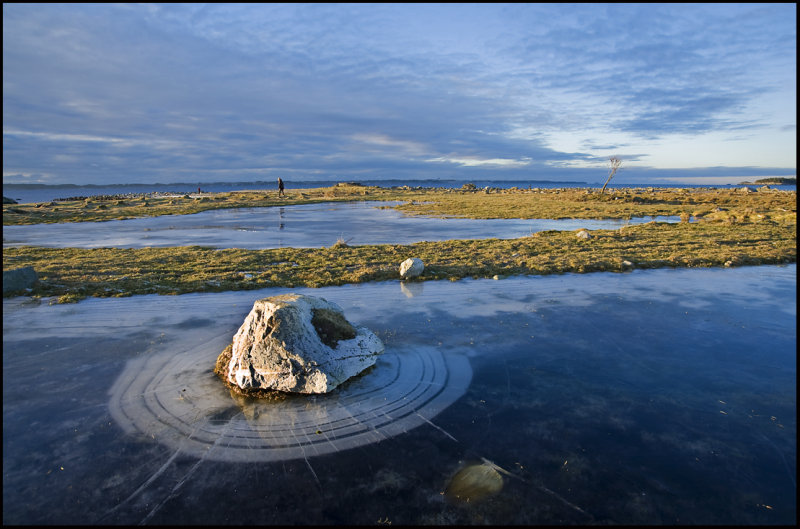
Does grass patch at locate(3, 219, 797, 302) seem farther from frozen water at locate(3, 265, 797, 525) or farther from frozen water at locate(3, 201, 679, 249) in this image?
frozen water at locate(3, 265, 797, 525)

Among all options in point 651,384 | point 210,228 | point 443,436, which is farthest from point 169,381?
point 210,228

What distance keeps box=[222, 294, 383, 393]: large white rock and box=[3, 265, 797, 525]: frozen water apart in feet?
1.41

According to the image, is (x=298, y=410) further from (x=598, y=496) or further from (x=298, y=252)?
(x=298, y=252)

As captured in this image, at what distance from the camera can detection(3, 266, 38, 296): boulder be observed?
14.8m

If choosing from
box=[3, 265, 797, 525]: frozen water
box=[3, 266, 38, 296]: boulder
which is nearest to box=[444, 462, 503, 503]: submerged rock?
box=[3, 265, 797, 525]: frozen water

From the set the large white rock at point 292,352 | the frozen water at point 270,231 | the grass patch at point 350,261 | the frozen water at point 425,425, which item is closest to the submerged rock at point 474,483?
the frozen water at point 425,425

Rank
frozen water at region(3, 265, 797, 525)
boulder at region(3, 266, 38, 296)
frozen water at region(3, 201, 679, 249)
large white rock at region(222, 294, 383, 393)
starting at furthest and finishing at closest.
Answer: frozen water at region(3, 201, 679, 249) → boulder at region(3, 266, 38, 296) → large white rock at region(222, 294, 383, 393) → frozen water at region(3, 265, 797, 525)

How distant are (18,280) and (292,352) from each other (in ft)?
44.8

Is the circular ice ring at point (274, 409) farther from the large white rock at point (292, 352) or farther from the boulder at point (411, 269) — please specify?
the boulder at point (411, 269)

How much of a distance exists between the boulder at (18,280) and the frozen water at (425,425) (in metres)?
3.67

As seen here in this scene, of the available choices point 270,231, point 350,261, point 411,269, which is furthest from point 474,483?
point 270,231

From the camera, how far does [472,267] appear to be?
1858 centimetres

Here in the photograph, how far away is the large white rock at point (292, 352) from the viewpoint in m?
8.20

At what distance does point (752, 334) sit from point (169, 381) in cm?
1441
